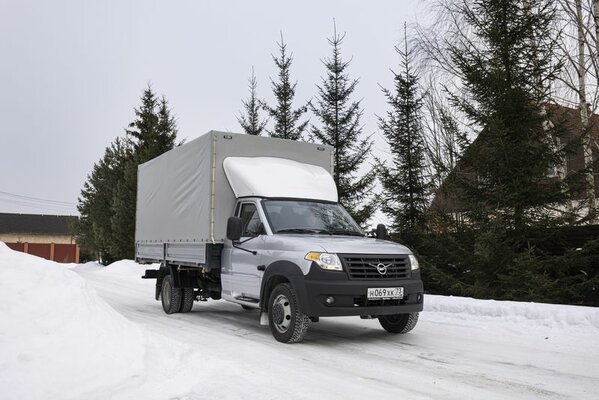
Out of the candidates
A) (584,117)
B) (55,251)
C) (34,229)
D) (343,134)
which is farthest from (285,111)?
(34,229)

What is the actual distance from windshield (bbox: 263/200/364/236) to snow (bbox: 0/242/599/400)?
1.63m

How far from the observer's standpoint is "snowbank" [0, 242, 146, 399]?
4195 millimetres

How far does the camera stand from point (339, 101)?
63.7ft

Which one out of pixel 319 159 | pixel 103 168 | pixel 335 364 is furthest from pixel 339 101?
pixel 103 168

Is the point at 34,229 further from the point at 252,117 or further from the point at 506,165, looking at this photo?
the point at 506,165

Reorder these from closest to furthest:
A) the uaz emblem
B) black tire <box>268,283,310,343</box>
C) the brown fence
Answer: black tire <box>268,283,310,343</box>, the uaz emblem, the brown fence

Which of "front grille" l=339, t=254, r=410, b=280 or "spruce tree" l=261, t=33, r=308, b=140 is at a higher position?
"spruce tree" l=261, t=33, r=308, b=140

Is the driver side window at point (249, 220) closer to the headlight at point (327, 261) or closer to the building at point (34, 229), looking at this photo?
the headlight at point (327, 261)

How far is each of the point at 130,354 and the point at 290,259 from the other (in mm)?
2631

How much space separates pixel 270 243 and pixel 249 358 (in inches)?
77.1

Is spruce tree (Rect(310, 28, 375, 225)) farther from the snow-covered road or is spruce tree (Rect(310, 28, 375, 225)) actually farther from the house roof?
the house roof

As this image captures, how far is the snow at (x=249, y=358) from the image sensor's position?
4.44 meters

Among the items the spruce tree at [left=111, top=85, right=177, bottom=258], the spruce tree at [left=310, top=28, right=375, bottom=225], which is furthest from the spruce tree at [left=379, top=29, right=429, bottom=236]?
the spruce tree at [left=111, top=85, right=177, bottom=258]

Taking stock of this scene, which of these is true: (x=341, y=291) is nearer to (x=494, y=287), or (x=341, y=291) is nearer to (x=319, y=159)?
(x=319, y=159)
